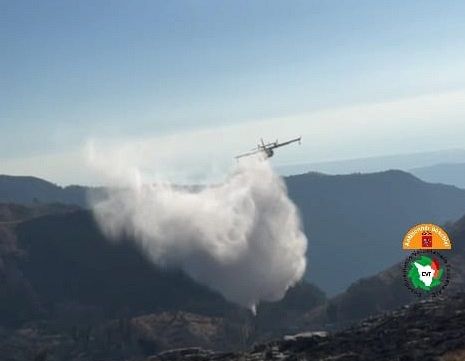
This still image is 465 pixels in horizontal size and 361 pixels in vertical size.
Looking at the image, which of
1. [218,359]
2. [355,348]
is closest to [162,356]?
[218,359]

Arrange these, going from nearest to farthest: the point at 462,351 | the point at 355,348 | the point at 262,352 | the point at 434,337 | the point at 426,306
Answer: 1. the point at 462,351
2. the point at 434,337
3. the point at 355,348
4. the point at 262,352
5. the point at 426,306

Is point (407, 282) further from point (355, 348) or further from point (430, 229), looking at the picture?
point (355, 348)

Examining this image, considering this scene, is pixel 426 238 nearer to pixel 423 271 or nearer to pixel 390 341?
pixel 423 271

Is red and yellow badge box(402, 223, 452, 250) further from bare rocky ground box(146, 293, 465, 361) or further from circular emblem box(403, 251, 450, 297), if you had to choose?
bare rocky ground box(146, 293, 465, 361)

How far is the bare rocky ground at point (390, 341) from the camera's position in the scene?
74.4 metres

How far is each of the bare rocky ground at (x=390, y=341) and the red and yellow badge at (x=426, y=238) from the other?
32.0 ft

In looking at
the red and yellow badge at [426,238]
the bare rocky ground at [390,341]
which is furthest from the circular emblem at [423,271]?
the bare rocky ground at [390,341]

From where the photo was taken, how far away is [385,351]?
79750 mm

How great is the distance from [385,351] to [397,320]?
18201 mm

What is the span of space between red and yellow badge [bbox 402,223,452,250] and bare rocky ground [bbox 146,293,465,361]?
9739 millimetres

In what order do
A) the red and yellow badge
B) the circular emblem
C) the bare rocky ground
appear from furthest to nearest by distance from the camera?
the circular emblem
the red and yellow badge
the bare rocky ground

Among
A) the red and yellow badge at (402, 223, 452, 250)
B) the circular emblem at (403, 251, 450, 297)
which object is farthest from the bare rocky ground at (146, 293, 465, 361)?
the red and yellow badge at (402, 223, 452, 250)

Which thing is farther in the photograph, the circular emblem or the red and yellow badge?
the circular emblem

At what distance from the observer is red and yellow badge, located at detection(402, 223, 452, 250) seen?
94537mm
